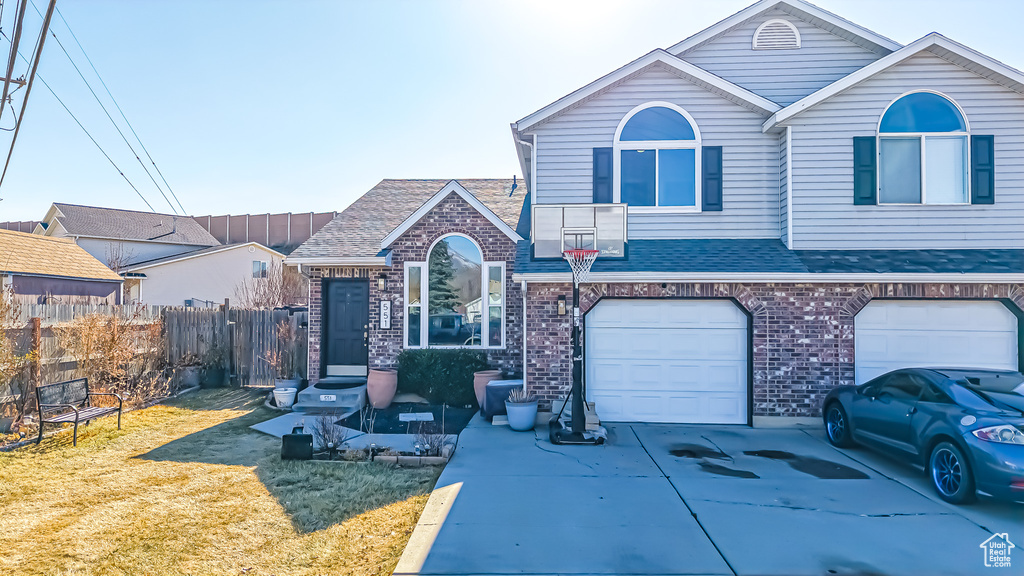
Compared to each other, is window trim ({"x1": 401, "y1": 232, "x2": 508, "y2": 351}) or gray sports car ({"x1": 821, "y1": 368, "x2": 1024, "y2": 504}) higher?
window trim ({"x1": 401, "y1": 232, "x2": 508, "y2": 351})

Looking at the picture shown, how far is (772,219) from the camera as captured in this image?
400 inches

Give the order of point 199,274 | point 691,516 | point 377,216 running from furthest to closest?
point 199,274 → point 377,216 → point 691,516

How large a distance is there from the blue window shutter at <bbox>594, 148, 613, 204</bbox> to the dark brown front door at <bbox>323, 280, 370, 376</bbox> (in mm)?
5425

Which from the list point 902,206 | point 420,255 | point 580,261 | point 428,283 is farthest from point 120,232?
point 902,206

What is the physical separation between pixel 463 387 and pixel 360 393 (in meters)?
2.04

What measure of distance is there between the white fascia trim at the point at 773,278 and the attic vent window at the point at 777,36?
5000 mm

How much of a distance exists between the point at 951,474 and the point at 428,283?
8.85m

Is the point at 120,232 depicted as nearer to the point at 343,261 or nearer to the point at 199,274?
the point at 199,274

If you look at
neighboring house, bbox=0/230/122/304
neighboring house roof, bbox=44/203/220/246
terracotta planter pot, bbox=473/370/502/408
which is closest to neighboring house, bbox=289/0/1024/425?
terracotta planter pot, bbox=473/370/502/408

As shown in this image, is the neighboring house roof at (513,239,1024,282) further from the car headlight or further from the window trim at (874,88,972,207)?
the car headlight

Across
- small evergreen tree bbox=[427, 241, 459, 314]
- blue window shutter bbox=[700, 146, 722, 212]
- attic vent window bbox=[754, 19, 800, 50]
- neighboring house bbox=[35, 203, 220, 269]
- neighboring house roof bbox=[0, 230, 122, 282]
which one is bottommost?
small evergreen tree bbox=[427, 241, 459, 314]

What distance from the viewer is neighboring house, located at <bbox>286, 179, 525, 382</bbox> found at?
1125cm

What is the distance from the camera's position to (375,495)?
19.5 feet

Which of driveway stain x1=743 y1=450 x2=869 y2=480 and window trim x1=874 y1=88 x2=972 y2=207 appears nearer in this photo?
driveway stain x1=743 y1=450 x2=869 y2=480
